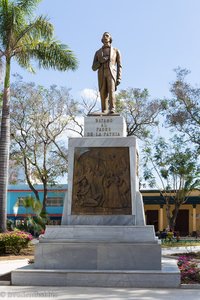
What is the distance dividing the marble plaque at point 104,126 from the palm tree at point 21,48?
330 inches

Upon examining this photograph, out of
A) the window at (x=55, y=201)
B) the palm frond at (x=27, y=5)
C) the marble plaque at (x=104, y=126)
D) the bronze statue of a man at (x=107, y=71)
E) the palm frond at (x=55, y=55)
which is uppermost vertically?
the palm frond at (x=27, y=5)

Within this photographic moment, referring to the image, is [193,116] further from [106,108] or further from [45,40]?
[106,108]

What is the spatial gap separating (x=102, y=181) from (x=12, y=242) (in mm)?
8290

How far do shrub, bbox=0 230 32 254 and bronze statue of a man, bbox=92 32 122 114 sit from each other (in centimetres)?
791

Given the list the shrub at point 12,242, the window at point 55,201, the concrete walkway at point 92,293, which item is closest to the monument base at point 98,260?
the concrete walkway at point 92,293

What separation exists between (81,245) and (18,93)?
931 inches

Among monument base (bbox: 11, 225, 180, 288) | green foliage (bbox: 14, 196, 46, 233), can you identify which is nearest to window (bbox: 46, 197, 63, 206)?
green foliage (bbox: 14, 196, 46, 233)

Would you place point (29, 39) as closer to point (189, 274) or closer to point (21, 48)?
point (21, 48)

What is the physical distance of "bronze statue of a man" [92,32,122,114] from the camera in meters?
13.6

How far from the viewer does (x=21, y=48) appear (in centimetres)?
2225

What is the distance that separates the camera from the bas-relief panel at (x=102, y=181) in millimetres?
12148

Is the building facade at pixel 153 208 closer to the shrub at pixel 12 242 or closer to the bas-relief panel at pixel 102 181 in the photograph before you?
the shrub at pixel 12 242

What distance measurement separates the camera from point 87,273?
10.4 m

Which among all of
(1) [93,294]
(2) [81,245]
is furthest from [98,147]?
(1) [93,294]
